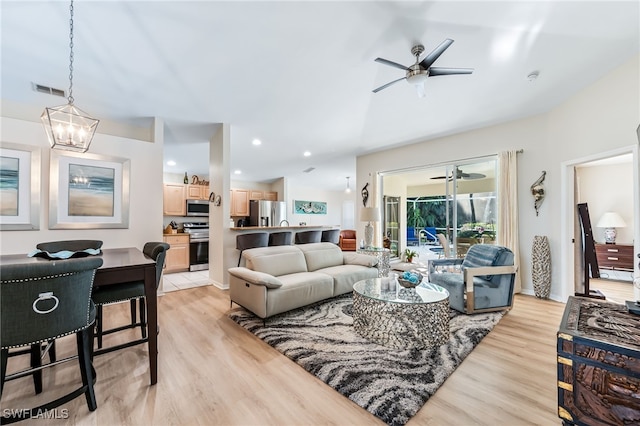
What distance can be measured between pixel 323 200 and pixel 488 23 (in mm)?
8603

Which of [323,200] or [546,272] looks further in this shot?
[323,200]

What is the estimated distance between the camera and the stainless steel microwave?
6730 millimetres

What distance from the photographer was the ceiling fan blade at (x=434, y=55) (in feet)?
6.91

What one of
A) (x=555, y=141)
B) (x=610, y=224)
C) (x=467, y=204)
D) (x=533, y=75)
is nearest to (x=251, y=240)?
(x=467, y=204)

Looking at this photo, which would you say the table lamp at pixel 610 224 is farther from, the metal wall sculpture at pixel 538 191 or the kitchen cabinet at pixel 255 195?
the kitchen cabinet at pixel 255 195

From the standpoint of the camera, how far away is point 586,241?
3.84 m

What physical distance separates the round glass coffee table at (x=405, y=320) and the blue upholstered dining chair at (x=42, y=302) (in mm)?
2132

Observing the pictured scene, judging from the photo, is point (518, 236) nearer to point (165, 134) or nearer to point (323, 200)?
point (165, 134)

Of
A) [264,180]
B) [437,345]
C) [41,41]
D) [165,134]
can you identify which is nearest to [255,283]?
[437,345]

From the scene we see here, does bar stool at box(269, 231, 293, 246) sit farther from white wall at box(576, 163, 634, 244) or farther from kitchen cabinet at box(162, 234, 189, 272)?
white wall at box(576, 163, 634, 244)

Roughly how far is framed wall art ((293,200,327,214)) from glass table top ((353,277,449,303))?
6865 mm

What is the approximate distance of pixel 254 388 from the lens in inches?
73.1

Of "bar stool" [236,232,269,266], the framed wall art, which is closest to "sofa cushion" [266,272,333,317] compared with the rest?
"bar stool" [236,232,269,266]

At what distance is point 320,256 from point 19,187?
3870 millimetres
